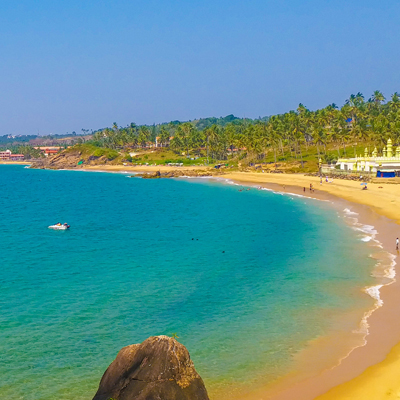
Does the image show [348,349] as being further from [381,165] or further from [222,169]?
[222,169]

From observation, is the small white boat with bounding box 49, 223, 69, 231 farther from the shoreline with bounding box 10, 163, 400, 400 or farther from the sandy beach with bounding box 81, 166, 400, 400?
the sandy beach with bounding box 81, 166, 400, 400

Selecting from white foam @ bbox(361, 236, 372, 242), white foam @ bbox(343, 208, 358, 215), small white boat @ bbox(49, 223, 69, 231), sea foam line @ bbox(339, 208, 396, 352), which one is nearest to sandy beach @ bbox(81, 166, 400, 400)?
sea foam line @ bbox(339, 208, 396, 352)

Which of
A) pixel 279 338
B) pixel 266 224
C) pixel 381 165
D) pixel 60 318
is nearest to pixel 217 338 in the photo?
pixel 279 338

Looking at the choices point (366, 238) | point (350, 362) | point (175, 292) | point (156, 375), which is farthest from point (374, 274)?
point (156, 375)

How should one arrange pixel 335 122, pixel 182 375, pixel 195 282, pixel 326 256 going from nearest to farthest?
pixel 182 375 → pixel 195 282 → pixel 326 256 → pixel 335 122

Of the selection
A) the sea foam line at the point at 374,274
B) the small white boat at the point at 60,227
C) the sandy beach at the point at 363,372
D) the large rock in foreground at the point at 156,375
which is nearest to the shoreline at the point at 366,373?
the sandy beach at the point at 363,372

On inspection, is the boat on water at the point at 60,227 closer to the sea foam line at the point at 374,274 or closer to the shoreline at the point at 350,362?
the sea foam line at the point at 374,274
